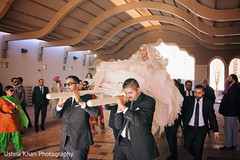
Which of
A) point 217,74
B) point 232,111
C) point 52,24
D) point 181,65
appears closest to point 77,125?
point 232,111

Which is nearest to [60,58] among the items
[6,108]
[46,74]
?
[46,74]

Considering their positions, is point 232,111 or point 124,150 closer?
point 124,150

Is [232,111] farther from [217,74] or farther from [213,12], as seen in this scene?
[217,74]

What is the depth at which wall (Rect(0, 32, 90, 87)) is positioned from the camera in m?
11.8

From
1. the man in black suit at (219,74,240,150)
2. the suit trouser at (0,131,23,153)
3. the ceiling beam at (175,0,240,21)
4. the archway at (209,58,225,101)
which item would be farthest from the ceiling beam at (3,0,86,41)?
the archway at (209,58,225,101)

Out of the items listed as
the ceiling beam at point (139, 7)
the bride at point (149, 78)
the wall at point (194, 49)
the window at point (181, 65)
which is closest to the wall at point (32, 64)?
the ceiling beam at point (139, 7)

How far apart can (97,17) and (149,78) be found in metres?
9.87

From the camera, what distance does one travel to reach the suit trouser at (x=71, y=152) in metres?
2.82

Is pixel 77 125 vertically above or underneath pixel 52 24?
underneath

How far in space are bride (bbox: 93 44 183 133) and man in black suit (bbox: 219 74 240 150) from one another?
2.25 meters

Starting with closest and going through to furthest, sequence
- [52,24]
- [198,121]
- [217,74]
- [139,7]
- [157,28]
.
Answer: [198,121] < [52,24] < [139,7] < [157,28] < [217,74]

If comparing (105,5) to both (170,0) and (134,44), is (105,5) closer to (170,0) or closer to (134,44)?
(170,0)

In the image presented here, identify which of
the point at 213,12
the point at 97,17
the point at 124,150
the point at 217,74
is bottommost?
the point at 124,150

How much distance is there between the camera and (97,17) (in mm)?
12078
